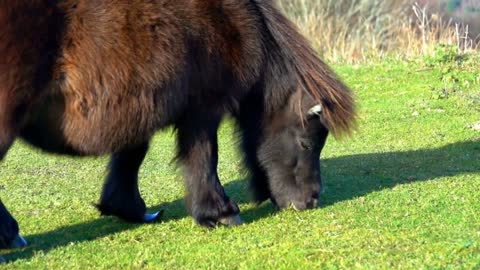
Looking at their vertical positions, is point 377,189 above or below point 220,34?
below

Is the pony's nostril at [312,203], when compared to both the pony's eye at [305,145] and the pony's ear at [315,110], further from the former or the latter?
the pony's ear at [315,110]

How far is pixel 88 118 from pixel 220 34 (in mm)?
1108

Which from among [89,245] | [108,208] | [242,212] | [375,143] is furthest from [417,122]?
[89,245]

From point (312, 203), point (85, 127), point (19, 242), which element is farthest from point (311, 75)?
point (19, 242)

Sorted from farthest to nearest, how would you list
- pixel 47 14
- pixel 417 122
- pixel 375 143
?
pixel 417 122 → pixel 375 143 → pixel 47 14

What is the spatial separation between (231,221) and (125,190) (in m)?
0.89

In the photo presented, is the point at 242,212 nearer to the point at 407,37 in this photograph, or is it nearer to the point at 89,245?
the point at 89,245

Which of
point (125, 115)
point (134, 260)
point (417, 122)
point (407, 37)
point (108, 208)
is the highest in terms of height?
point (125, 115)

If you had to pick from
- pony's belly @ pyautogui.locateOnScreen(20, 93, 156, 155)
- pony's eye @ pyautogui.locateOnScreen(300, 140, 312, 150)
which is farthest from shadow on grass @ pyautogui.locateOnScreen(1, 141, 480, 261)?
pony's belly @ pyautogui.locateOnScreen(20, 93, 156, 155)

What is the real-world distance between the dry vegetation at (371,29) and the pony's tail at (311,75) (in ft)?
23.4

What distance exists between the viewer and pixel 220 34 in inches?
231

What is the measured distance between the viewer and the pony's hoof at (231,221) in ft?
19.5

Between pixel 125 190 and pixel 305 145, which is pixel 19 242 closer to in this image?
pixel 125 190

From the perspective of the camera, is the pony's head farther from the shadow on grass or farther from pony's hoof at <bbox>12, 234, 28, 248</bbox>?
pony's hoof at <bbox>12, 234, 28, 248</bbox>
